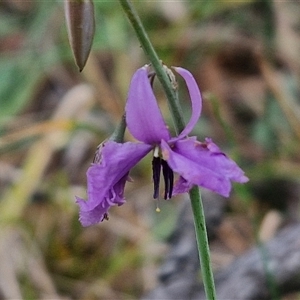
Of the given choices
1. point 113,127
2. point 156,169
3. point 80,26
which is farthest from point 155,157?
point 113,127

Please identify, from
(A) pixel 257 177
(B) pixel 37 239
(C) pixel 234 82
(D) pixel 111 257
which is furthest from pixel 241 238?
(C) pixel 234 82

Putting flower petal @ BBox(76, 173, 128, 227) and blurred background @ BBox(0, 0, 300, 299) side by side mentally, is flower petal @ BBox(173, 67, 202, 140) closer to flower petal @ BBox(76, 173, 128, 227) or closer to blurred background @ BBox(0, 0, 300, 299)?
flower petal @ BBox(76, 173, 128, 227)

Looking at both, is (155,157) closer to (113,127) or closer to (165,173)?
(165,173)

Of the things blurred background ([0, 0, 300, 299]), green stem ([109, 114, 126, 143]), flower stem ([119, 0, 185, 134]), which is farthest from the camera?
blurred background ([0, 0, 300, 299])

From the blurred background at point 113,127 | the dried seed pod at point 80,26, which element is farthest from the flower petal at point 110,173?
the blurred background at point 113,127

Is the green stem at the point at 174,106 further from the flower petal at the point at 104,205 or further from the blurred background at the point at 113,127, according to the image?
the blurred background at the point at 113,127

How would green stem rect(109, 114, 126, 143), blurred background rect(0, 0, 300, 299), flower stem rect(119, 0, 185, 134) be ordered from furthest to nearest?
blurred background rect(0, 0, 300, 299) < green stem rect(109, 114, 126, 143) < flower stem rect(119, 0, 185, 134)

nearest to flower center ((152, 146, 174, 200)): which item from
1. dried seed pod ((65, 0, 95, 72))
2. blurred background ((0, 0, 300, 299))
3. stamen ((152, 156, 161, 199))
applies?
stamen ((152, 156, 161, 199))

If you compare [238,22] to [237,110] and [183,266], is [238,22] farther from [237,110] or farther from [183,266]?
[183,266]
